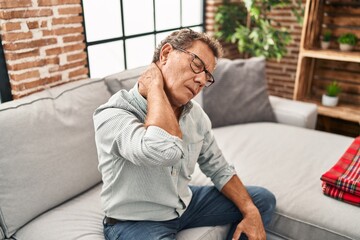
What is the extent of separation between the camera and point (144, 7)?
2652mm

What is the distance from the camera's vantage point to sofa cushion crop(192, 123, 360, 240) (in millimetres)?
1487

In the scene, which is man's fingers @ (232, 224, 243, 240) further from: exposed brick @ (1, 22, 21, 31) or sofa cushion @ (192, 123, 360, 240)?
exposed brick @ (1, 22, 21, 31)

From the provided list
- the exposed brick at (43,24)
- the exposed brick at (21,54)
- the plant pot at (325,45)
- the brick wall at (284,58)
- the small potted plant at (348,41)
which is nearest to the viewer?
the exposed brick at (21,54)

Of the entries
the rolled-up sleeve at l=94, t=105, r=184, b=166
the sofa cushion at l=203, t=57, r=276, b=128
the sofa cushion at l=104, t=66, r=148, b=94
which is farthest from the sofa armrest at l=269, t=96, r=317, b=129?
the rolled-up sleeve at l=94, t=105, r=184, b=166

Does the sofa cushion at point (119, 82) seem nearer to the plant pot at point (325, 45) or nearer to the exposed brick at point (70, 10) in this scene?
the exposed brick at point (70, 10)

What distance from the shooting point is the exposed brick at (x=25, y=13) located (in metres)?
1.61

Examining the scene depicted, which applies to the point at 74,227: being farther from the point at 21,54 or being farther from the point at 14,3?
the point at 14,3

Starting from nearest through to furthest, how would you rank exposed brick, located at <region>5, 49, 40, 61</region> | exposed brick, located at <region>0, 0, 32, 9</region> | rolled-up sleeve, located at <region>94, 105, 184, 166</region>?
rolled-up sleeve, located at <region>94, 105, 184, 166</region> < exposed brick, located at <region>0, 0, 32, 9</region> < exposed brick, located at <region>5, 49, 40, 61</region>

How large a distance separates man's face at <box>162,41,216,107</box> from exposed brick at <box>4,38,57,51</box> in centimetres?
90

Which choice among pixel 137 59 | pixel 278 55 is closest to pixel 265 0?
pixel 278 55

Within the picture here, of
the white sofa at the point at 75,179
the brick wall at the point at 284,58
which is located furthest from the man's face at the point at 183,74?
the brick wall at the point at 284,58

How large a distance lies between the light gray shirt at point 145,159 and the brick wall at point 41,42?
0.79 meters

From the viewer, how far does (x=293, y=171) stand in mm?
1842

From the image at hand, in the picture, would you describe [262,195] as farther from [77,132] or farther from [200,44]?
[77,132]
